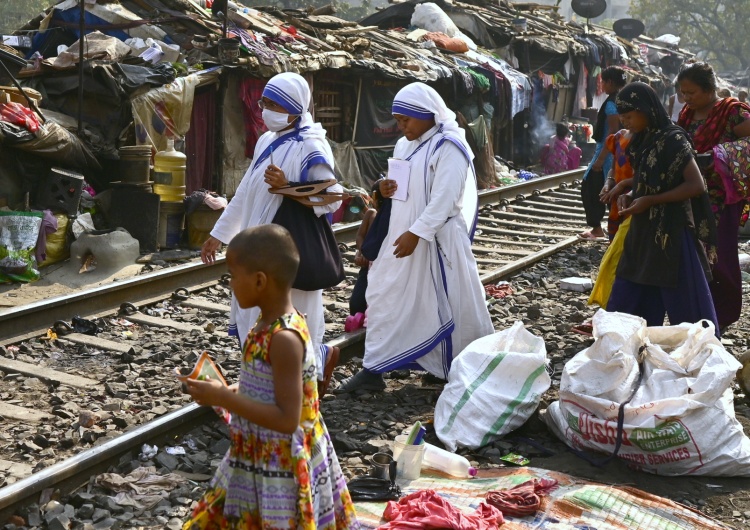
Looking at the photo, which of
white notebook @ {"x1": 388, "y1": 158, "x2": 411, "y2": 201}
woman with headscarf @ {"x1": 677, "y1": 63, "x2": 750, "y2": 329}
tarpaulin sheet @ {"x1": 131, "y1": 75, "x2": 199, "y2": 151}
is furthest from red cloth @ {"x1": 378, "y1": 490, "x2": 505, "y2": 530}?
tarpaulin sheet @ {"x1": 131, "y1": 75, "x2": 199, "y2": 151}

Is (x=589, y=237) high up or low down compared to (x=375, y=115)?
down

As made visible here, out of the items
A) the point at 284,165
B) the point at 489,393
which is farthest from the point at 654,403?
the point at 284,165

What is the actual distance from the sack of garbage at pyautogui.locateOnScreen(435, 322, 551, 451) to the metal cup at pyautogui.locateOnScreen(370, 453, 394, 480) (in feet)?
1.61

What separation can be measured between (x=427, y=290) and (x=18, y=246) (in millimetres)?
5258

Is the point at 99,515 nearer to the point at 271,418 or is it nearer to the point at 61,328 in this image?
the point at 271,418

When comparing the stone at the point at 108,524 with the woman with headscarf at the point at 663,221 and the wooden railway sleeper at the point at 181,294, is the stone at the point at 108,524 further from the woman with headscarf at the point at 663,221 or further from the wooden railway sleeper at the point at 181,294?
the wooden railway sleeper at the point at 181,294

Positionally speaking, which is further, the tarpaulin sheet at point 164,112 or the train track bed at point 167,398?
the tarpaulin sheet at point 164,112

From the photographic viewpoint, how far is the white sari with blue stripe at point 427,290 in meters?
6.07

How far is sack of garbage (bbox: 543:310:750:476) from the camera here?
4852 millimetres

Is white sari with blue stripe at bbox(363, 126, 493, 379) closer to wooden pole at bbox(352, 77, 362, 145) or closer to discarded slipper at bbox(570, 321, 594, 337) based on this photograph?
discarded slipper at bbox(570, 321, 594, 337)

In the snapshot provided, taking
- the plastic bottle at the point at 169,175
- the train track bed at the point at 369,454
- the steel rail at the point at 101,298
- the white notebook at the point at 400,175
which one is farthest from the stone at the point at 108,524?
the plastic bottle at the point at 169,175

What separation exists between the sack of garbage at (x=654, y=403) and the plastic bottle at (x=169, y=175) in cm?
752

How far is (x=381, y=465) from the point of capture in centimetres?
473

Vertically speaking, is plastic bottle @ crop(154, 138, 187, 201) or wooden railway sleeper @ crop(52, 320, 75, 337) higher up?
plastic bottle @ crop(154, 138, 187, 201)
